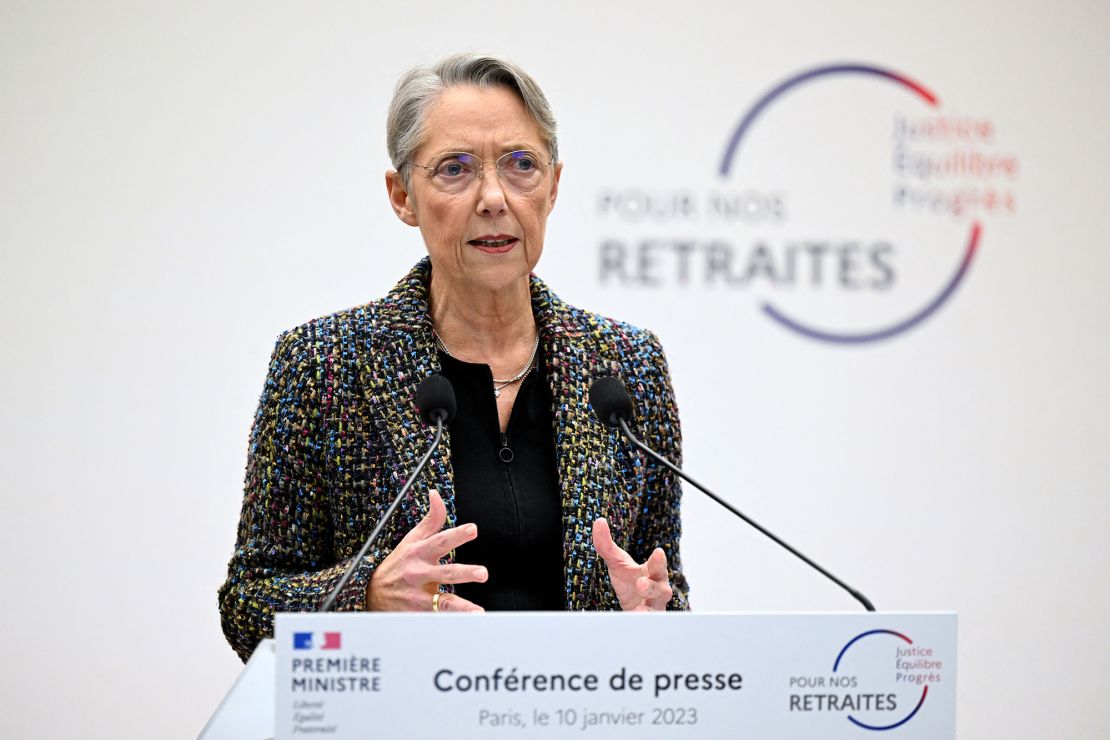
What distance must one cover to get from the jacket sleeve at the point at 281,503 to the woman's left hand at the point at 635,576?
440 millimetres

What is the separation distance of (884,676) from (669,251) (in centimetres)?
222

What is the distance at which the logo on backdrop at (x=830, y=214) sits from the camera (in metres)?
3.41

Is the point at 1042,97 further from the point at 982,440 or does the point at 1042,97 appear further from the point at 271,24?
the point at 271,24

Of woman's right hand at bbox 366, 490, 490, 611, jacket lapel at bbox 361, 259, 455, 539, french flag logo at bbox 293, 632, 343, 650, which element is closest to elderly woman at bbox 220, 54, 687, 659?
jacket lapel at bbox 361, 259, 455, 539

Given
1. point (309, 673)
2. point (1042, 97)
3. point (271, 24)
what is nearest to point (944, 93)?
point (1042, 97)

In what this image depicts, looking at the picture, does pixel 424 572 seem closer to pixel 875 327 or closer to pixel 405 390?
pixel 405 390

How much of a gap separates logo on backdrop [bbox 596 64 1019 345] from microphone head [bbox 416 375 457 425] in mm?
1711

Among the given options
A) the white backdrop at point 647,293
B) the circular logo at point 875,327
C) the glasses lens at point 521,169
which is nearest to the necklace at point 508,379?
A: the glasses lens at point 521,169

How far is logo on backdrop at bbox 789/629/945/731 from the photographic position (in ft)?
4.21

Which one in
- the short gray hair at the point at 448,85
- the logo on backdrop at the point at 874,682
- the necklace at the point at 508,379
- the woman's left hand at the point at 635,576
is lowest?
the logo on backdrop at the point at 874,682

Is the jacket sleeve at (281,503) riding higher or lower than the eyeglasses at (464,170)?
lower

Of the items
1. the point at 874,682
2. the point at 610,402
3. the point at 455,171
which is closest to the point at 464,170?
the point at 455,171

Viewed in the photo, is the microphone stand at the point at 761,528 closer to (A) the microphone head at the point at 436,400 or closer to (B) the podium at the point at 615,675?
(B) the podium at the point at 615,675

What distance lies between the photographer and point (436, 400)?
1705mm
